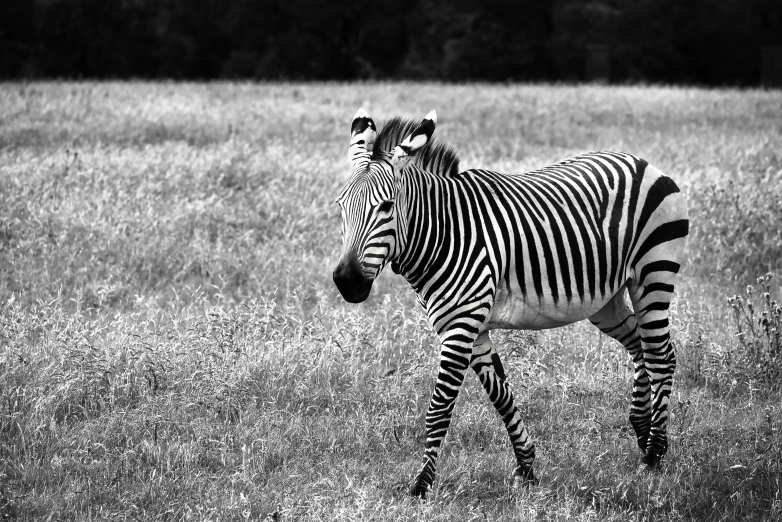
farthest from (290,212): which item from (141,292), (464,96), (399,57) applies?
(399,57)

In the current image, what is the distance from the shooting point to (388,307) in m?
7.82

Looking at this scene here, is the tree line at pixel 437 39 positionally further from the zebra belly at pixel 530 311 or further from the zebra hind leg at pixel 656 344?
the zebra belly at pixel 530 311

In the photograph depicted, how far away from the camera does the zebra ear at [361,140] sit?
196 inches

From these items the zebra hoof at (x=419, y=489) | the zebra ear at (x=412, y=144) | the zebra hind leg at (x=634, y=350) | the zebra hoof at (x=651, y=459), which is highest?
the zebra ear at (x=412, y=144)

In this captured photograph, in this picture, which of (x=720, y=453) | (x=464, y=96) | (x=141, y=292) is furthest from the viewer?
(x=464, y=96)

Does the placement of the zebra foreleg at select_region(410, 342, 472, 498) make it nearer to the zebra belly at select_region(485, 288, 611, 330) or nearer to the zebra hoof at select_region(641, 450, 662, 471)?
the zebra belly at select_region(485, 288, 611, 330)

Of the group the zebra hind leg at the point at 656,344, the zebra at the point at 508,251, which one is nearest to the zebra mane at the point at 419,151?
the zebra at the point at 508,251

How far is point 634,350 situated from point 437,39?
98.5ft

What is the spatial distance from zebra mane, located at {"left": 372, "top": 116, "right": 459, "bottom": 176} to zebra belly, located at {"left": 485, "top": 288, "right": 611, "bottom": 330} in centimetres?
84

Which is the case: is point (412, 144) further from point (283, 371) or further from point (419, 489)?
point (283, 371)

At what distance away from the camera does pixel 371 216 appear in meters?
4.64

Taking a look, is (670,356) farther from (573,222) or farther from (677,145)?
(677,145)

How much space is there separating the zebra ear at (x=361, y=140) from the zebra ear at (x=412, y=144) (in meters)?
0.20

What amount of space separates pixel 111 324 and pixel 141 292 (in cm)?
158
